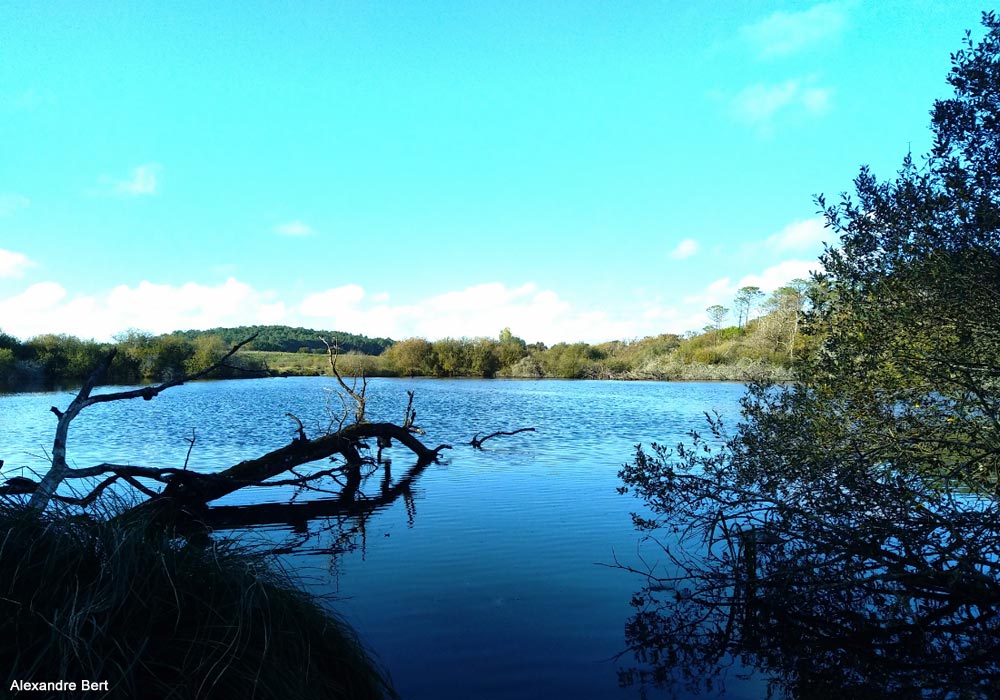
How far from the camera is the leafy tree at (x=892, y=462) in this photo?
5.30 m

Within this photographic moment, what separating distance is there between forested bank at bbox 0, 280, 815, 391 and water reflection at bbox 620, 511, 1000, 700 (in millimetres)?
40509

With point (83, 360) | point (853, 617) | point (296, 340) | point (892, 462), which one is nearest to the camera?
point (892, 462)

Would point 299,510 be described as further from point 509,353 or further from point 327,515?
point 509,353

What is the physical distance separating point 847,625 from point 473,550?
482cm

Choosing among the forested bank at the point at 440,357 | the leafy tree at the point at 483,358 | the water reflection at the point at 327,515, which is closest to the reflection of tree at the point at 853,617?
the water reflection at the point at 327,515

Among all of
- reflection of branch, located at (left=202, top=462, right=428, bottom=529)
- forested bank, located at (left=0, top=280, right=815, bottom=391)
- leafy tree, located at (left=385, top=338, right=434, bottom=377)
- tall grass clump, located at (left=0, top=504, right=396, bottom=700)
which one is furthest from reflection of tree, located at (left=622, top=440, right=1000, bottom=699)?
leafy tree, located at (left=385, top=338, right=434, bottom=377)

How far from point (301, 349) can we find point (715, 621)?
104911 mm

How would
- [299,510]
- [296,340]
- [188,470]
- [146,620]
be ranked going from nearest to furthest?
[146,620], [188,470], [299,510], [296,340]

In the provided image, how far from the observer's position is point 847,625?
6.24 metres

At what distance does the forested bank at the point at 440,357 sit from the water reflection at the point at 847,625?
133 ft

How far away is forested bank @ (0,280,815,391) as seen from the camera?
53.3m

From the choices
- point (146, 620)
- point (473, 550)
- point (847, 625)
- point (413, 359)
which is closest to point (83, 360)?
point (413, 359)

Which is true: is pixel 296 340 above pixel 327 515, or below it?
above

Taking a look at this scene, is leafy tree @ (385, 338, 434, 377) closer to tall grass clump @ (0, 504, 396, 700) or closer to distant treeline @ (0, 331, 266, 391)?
distant treeline @ (0, 331, 266, 391)
